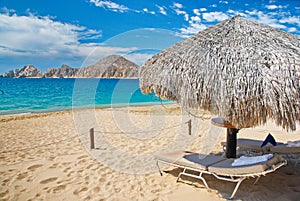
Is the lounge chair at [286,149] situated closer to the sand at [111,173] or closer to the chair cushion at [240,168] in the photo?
the sand at [111,173]

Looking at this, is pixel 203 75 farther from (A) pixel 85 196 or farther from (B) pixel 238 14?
(A) pixel 85 196

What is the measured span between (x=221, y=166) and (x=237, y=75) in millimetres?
1309

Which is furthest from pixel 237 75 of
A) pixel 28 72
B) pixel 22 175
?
pixel 28 72

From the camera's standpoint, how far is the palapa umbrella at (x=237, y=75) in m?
2.75

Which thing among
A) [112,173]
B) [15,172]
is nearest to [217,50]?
[112,173]

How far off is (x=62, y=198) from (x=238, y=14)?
13.4 feet

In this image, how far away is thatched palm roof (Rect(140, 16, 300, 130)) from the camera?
275cm

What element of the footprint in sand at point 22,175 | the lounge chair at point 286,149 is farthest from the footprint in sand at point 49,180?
the lounge chair at point 286,149

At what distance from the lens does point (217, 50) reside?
3264mm

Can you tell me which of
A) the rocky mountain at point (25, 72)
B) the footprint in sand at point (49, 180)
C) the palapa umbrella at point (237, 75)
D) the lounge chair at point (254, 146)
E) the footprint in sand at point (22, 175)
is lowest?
the footprint in sand at point (49, 180)

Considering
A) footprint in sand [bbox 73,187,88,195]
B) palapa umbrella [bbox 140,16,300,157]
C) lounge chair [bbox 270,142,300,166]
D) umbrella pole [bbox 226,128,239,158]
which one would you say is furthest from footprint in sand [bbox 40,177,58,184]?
lounge chair [bbox 270,142,300,166]

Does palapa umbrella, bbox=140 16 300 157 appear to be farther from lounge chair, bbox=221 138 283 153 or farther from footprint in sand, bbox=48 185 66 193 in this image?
footprint in sand, bbox=48 185 66 193

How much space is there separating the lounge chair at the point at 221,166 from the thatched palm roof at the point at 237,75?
62cm

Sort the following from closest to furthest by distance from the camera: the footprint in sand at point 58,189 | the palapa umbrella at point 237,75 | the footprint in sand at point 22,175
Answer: the palapa umbrella at point 237,75
the footprint in sand at point 58,189
the footprint in sand at point 22,175
